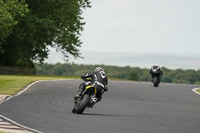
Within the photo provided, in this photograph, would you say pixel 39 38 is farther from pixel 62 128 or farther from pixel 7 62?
pixel 62 128

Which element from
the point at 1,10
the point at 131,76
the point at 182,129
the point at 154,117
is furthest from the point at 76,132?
the point at 131,76

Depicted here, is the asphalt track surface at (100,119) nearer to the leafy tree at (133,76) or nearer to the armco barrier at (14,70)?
the armco barrier at (14,70)

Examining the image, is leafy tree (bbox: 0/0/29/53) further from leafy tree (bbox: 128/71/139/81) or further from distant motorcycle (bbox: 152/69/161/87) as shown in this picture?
leafy tree (bbox: 128/71/139/81)

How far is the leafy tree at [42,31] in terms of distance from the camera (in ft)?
163

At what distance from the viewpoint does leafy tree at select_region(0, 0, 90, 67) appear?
49812 millimetres

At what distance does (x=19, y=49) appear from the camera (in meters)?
52.2

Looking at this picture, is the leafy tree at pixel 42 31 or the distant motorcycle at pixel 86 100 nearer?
the distant motorcycle at pixel 86 100

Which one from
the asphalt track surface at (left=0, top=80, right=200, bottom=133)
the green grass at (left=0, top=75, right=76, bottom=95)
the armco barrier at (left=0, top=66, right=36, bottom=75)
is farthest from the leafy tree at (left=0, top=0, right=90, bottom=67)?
the asphalt track surface at (left=0, top=80, right=200, bottom=133)

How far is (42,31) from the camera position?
2074 inches

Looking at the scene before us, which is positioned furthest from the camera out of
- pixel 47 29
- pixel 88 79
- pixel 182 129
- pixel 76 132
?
pixel 47 29

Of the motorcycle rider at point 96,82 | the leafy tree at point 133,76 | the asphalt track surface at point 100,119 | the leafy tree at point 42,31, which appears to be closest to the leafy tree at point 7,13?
the leafy tree at point 42,31

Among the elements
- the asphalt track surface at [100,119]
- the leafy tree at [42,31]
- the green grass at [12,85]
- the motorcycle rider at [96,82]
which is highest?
the leafy tree at [42,31]

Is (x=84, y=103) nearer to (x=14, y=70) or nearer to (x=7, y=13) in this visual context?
(x=7, y=13)

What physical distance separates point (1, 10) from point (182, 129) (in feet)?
94.6
